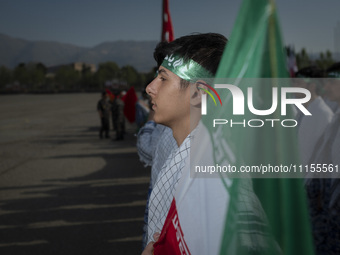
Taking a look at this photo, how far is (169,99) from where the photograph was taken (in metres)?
1.53

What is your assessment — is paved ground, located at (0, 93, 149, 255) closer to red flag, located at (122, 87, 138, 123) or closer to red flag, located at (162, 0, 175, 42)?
red flag, located at (122, 87, 138, 123)

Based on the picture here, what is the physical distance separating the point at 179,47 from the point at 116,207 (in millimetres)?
4534

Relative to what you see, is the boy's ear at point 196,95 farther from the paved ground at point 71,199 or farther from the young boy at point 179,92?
the paved ground at point 71,199

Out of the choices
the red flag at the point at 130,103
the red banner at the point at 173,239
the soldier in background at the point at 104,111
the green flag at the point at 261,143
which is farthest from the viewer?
the soldier in background at the point at 104,111

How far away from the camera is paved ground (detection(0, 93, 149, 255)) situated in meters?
4.43

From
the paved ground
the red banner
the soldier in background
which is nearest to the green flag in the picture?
the red banner

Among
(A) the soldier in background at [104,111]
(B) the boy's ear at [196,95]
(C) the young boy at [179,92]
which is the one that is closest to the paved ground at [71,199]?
(A) the soldier in background at [104,111]

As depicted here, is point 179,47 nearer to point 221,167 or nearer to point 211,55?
point 211,55

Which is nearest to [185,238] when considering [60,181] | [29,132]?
[60,181]

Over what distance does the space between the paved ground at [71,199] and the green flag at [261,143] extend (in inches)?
135

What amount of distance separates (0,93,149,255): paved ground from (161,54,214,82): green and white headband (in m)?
3.17

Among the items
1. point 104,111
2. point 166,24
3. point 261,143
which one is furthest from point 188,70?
point 104,111

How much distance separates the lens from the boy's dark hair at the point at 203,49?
1452 millimetres

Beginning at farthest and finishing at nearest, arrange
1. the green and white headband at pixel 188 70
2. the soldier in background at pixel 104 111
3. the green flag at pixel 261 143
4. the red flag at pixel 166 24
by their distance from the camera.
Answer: the soldier in background at pixel 104 111
the red flag at pixel 166 24
the green and white headband at pixel 188 70
the green flag at pixel 261 143
